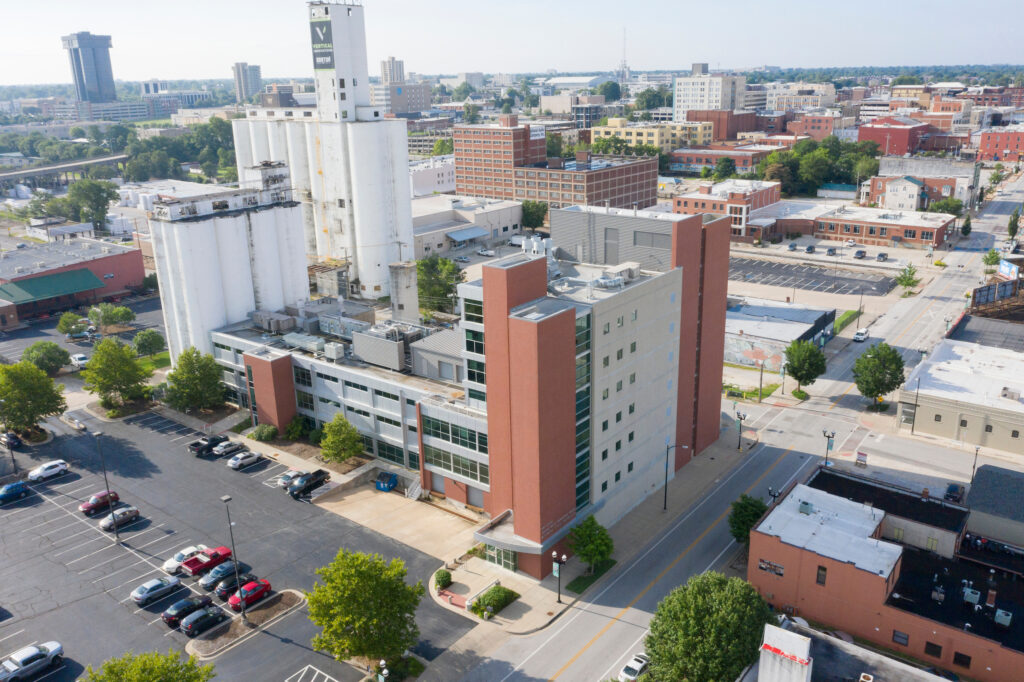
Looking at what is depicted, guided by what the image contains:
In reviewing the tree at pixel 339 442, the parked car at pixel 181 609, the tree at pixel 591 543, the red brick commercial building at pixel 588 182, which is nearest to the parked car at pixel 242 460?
the tree at pixel 339 442

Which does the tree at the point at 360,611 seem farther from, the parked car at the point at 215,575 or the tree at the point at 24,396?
the tree at the point at 24,396

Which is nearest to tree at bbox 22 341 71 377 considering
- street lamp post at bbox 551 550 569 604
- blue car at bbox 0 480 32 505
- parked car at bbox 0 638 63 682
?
blue car at bbox 0 480 32 505

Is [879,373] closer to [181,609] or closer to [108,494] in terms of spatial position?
[181,609]

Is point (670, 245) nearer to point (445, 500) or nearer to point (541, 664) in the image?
point (445, 500)

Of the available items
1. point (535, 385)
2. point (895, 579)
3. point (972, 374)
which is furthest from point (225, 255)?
point (972, 374)

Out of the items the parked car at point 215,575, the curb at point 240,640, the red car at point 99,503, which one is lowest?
the curb at point 240,640

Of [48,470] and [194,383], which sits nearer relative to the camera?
[48,470]

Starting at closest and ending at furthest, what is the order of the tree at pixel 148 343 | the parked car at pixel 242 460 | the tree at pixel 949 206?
1. the parked car at pixel 242 460
2. the tree at pixel 148 343
3. the tree at pixel 949 206
